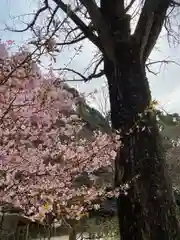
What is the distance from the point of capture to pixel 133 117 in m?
3.12

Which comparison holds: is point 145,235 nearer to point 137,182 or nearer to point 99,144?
point 137,182

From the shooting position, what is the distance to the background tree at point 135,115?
9.21ft

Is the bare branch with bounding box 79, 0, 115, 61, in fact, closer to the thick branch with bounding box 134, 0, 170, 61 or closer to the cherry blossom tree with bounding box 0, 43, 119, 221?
the thick branch with bounding box 134, 0, 170, 61

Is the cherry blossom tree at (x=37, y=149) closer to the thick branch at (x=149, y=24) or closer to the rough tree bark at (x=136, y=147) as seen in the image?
the rough tree bark at (x=136, y=147)

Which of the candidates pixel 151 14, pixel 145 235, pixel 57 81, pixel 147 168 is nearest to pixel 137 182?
pixel 147 168

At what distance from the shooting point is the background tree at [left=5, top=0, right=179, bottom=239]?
2.81m

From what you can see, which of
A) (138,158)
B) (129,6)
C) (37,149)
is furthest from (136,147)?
(129,6)

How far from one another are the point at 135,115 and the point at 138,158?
42cm

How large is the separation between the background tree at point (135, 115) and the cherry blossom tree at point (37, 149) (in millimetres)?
235

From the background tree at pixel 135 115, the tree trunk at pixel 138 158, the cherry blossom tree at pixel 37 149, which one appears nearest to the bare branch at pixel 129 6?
the background tree at pixel 135 115

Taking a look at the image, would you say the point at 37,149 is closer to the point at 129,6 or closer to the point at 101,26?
the point at 101,26

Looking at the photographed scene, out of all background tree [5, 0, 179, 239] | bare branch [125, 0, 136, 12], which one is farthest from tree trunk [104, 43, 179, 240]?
bare branch [125, 0, 136, 12]

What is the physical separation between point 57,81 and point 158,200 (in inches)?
52.9

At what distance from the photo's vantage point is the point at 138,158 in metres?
2.98
